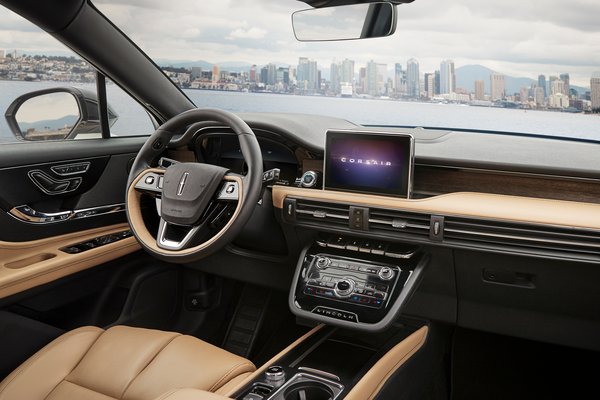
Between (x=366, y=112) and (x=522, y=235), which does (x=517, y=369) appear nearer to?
(x=522, y=235)

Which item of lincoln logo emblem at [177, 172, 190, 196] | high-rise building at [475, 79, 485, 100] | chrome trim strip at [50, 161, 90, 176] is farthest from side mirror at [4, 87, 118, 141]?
high-rise building at [475, 79, 485, 100]

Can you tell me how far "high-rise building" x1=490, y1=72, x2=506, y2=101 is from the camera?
226cm

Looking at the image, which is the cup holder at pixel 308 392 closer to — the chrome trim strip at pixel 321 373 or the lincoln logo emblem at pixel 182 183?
the chrome trim strip at pixel 321 373

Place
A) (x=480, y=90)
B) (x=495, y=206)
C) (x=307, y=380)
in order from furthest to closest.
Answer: (x=480, y=90) → (x=495, y=206) → (x=307, y=380)

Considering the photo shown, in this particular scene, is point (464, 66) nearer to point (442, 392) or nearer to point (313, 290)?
point (313, 290)

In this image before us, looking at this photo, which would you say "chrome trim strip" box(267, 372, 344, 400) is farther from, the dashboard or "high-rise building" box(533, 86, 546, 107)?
"high-rise building" box(533, 86, 546, 107)

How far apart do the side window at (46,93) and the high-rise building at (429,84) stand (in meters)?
1.34

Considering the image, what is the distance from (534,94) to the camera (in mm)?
2166

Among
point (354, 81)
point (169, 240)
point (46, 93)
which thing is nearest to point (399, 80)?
point (354, 81)

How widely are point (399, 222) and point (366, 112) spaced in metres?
0.76

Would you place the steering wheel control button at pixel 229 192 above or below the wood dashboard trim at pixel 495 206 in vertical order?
above

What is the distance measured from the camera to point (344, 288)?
2.15 metres

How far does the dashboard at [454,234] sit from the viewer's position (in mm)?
1927

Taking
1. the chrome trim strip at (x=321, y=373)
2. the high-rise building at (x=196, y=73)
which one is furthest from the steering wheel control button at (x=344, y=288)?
the high-rise building at (x=196, y=73)
